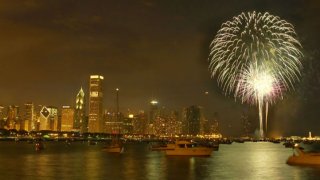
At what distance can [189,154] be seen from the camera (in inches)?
3590

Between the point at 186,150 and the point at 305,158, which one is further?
the point at 186,150

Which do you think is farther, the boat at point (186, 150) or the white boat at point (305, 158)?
the boat at point (186, 150)

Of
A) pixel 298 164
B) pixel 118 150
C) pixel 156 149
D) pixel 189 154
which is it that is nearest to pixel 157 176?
pixel 298 164

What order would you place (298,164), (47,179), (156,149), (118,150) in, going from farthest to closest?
(156,149) → (118,150) → (298,164) → (47,179)

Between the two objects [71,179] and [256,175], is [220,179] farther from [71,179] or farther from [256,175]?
[71,179]

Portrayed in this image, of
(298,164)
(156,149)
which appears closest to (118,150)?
(156,149)

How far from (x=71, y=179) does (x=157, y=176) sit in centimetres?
913

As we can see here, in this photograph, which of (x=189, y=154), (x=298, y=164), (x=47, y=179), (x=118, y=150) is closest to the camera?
(x=47, y=179)

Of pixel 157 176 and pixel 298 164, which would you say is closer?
pixel 157 176

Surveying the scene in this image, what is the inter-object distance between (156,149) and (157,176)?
93.0m

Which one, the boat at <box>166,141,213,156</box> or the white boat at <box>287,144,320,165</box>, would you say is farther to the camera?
the boat at <box>166,141,213,156</box>

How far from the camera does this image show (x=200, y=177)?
156ft

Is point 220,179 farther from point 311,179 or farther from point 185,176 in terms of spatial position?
point 311,179

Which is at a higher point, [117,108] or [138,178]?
[117,108]
